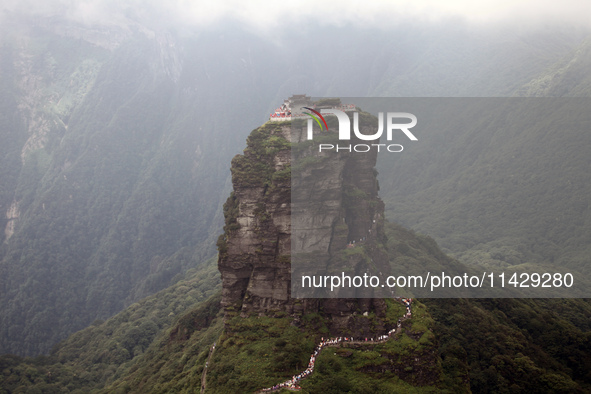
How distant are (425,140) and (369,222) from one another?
138 m

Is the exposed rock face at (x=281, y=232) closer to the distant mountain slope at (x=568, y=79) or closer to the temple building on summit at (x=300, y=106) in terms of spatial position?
the temple building on summit at (x=300, y=106)

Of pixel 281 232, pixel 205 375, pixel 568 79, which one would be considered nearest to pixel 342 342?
pixel 281 232

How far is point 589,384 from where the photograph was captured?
134ft

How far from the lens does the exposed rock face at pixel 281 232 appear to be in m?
38.4

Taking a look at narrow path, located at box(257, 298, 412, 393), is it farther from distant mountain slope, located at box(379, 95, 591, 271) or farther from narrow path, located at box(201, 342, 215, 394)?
distant mountain slope, located at box(379, 95, 591, 271)

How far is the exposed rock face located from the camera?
3841cm

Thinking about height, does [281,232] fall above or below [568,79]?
below

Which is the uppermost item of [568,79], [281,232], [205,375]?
[568,79]

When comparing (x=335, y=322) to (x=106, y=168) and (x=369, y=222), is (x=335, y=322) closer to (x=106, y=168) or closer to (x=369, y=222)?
(x=369, y=222)

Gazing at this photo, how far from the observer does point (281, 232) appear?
1529 inches

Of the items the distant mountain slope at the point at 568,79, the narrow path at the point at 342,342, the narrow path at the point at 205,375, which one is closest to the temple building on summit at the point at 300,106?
the narrow path at the point at 342,342

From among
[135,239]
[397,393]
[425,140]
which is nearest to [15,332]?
[135,239]

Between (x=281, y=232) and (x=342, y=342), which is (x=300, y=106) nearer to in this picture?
(x=281, y=232)

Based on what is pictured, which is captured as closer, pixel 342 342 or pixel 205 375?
pixel 342 342
